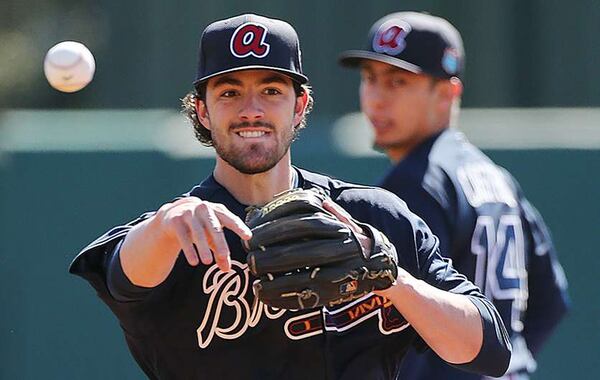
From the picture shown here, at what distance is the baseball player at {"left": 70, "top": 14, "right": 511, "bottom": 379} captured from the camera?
3.14m

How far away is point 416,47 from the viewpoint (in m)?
5.25

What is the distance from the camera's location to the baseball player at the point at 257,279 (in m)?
3.14

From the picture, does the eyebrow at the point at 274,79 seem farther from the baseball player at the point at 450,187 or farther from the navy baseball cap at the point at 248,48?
the baseball player at the point at 450,187

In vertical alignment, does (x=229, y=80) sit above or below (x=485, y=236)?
above

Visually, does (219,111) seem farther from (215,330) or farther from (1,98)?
(1,98)

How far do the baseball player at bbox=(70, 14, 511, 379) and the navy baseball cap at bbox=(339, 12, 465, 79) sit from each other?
175cm

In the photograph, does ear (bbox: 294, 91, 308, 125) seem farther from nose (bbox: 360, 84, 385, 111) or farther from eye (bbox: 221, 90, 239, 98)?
nose (bbox: 360, 84, 385, 111)

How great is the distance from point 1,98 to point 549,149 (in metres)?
3.68

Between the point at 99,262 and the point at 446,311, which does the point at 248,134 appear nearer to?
the point at 99,262

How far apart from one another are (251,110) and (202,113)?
24cm

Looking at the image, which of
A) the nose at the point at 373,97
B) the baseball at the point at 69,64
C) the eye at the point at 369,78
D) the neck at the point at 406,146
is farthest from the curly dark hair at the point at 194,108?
the eye at the point at 369,78

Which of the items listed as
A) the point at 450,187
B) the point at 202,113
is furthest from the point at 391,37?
the point at 202,113

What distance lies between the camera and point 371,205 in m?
3.38

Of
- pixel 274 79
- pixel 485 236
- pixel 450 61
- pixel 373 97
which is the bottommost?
pixel 485 236
